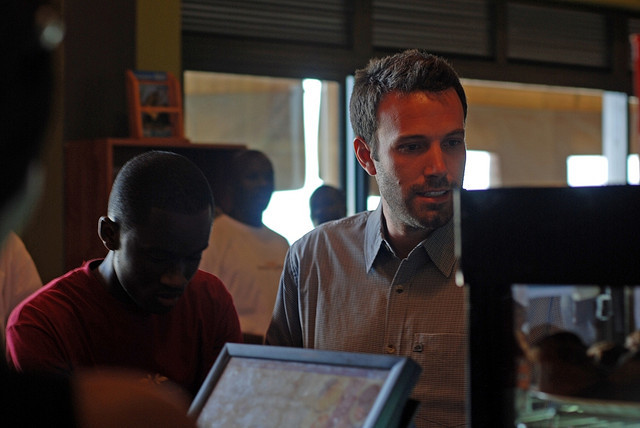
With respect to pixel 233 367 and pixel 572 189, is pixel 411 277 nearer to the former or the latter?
pixel 233 367

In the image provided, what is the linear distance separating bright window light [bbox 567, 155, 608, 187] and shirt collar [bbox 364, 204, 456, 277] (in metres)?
4.93

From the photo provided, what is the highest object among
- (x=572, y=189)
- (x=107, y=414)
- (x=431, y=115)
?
(x=431, y=115)

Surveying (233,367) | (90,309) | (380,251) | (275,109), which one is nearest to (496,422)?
(233,367)

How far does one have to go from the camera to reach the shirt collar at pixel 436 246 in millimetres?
1527

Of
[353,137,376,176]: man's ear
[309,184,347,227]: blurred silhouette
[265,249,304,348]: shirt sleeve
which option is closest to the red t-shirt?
[265,249,304,348]: shirt sleeve

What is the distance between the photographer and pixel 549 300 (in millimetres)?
741

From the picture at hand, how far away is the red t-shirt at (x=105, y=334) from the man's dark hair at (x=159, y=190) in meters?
0.13

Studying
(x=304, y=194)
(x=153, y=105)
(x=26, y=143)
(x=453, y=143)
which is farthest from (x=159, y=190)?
(x=304, y=194)

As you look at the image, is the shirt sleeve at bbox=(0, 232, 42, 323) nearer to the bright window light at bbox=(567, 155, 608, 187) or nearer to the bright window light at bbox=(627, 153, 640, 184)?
the bright window light at bbox=(567, 155, 608, 187)

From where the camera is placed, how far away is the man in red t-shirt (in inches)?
50.9

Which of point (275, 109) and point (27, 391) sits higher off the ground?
point (275, 109)

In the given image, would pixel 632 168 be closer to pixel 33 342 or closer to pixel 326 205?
pixel 326 205

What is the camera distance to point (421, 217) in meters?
1.57

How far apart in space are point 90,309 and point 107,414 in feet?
2.92
